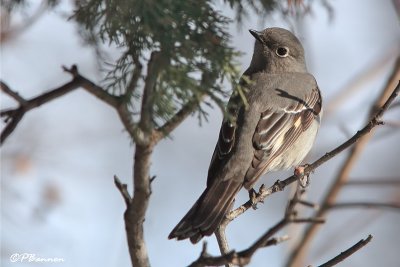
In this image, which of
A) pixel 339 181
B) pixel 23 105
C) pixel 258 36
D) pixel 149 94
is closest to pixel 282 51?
pixel 258 36

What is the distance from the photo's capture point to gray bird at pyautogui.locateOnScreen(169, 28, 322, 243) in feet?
12.3

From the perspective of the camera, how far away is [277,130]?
14.2 feet

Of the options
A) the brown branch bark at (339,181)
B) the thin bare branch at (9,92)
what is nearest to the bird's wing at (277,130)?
the brown branch bark at (339,181)

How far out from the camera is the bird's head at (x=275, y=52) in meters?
5.02

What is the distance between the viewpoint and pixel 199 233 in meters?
3.39

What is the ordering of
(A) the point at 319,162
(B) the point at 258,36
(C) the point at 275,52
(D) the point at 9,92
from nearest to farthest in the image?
(D) the point at 9,92, (A) the point at 319,162, (B) the point at 258,36, (C) the point at 275,52

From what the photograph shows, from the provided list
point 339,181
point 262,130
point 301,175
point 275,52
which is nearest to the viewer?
point 301,175

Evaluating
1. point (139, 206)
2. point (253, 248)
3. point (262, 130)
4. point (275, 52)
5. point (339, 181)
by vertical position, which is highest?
point (275, 52)

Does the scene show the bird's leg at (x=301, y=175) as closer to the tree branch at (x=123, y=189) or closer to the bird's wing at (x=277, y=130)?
the bird's wing at (x=277, y=130)

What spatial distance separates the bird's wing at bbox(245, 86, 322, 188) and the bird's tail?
0.47 ft

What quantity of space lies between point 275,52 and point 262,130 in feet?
3.25

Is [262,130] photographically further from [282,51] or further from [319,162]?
[282,51]

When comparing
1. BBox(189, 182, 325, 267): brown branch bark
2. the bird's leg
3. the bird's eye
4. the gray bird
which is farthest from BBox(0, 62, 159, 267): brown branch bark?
the bird's eye

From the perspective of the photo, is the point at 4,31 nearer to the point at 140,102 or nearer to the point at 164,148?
the point at 140,102
